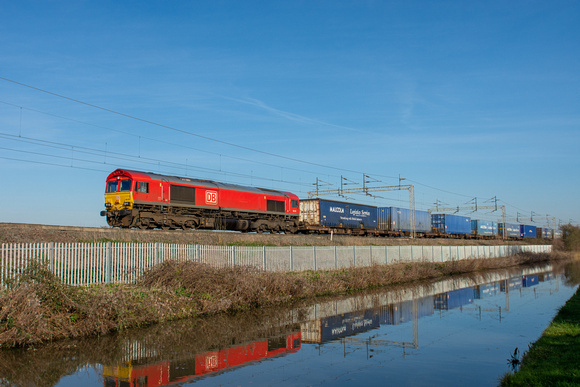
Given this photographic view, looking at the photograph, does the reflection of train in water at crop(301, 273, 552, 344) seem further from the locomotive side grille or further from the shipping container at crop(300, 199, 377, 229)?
the shipping container at crop(300, 199, 377, 229)

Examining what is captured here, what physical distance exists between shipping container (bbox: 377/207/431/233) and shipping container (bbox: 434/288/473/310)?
2807 centimetres

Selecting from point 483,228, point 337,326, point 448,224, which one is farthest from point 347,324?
point 483,228

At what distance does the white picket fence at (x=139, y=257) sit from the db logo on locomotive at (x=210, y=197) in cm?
980

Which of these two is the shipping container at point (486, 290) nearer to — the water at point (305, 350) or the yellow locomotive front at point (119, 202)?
the water at point (305, 350)

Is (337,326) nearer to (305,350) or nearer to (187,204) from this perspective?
(305,350)

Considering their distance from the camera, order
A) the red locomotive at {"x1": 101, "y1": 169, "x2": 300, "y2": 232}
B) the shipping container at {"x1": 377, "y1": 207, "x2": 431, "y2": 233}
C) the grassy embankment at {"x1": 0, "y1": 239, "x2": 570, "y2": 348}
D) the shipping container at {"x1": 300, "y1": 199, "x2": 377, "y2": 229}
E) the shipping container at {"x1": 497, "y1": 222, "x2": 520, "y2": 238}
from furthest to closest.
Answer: the shipping container at {"x1": 497, "y1": 222, "x2": 520, "y2": 238}, the shipping container at {"x1": 377, "y1": 207, "x2": 431, "y2": 233}, the shipping container at {"x1": 300, "y1": 199, "x2": 377, "y2": 229}, the red locomotive at {"x1": 101, "y1": 169, "x2": 300, "y2": 232}, the grassy embankment at {"x1": 0, "y1": 239, "x2": 570, "y2": 348}

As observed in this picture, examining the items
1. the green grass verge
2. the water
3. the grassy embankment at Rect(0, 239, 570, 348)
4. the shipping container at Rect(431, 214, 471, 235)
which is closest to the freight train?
the shipping container at Rect(431, 214, 471, 235)

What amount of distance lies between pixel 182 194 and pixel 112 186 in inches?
157

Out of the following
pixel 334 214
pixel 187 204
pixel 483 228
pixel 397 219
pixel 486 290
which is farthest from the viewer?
pixel 483 228

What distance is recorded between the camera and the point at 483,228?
7275 centimetres

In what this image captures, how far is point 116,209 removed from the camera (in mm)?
26859

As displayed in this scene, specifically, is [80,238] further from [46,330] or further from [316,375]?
[316,375]

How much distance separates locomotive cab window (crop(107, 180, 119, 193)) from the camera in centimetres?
2742

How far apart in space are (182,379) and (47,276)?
205 inches
